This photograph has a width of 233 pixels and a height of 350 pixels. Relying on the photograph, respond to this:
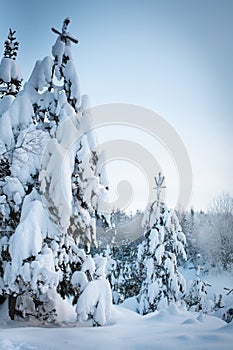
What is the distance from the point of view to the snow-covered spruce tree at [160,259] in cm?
1570

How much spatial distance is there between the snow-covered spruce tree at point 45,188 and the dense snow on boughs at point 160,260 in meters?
8.07

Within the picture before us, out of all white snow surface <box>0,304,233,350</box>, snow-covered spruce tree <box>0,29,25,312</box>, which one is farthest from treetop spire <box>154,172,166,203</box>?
white snow surface <box>0,304,233,350</box>

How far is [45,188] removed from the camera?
7969 millimetres

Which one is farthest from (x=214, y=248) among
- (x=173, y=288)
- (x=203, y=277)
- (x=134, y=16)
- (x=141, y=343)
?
(x=141, y=343)

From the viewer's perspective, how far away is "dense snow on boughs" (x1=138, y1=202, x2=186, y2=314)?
51.5 ft

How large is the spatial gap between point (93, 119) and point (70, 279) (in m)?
4.68

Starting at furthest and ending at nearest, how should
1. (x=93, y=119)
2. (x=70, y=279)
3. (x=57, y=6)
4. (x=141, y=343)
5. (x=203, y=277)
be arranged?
(x=203, y=277), (x=57, y=6), (x=93, y=119), (x=70, y=279), (x=141, y=343)

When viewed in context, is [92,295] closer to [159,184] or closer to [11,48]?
[11,48]

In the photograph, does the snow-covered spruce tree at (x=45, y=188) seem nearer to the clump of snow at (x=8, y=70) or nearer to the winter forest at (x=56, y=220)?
the winter forest at (x=56, y=220)

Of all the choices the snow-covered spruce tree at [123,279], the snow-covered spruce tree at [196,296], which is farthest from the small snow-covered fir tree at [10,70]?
the snow-covered spruce tree at [196,296]

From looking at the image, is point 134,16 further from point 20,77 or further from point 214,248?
point 214,248

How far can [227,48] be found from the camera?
10539 mm

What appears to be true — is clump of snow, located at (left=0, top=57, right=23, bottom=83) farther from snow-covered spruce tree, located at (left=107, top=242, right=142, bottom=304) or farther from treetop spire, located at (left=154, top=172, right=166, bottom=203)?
snow-covered spruce tree, located at (left=107, top=242, right=142, bottom=304)

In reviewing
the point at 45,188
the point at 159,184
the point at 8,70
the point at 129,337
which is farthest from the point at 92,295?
the point at 159,184
